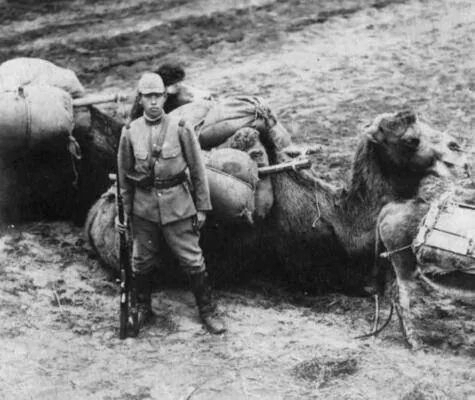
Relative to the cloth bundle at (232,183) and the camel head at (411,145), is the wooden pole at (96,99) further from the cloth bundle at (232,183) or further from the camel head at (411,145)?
the camel head at (411,145)

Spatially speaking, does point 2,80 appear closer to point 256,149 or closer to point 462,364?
point 256,149

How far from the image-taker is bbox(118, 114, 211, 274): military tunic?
488 cm

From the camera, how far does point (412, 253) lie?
16.3 feet

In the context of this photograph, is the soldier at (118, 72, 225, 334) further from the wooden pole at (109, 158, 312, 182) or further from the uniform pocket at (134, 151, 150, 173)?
the wooden pole at (109, 158, 312, 182)

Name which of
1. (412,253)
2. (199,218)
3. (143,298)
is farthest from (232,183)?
(412,253)

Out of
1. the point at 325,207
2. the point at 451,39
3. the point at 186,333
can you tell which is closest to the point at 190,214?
the point at 186,333

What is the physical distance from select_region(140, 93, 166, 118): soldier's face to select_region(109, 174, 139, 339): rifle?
56 centimetres

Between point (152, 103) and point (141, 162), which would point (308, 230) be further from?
point (152, 103)

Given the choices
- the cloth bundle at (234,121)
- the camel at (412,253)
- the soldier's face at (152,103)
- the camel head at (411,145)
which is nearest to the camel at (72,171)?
the cloth bundle at (234,121)

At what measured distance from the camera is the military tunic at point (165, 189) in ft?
16.0

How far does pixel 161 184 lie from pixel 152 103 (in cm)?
51

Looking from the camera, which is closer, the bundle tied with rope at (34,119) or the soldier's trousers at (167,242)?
the soldier's trousers at (167,242)

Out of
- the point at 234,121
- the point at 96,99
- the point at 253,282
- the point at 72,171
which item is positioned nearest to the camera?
the point at 234,121

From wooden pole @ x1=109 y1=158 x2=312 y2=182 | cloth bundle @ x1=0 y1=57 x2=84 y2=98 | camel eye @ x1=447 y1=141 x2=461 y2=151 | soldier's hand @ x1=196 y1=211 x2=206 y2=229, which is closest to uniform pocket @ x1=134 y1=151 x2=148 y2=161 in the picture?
soldier's hand @ x1=196 y1=211 x2=206 y2=229
